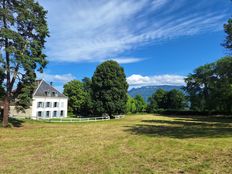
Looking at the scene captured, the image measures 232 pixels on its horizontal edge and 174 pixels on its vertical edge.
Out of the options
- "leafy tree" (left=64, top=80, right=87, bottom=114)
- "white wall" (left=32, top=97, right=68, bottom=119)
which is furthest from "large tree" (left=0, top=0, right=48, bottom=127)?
"leafy tree" (left=64, top=80, right=87, bottom=114)

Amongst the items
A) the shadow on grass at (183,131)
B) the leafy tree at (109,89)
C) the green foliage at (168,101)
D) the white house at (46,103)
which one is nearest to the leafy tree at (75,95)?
the white house at (46,103)

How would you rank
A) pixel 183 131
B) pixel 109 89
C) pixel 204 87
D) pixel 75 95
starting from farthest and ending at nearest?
pixel 204 87, pixel 75 95, pixel 109 89, pixel 183 131

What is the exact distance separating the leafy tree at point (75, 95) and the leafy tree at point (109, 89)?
791 inches

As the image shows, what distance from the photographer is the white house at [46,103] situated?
52731mm

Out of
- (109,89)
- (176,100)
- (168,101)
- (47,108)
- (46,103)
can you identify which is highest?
(176,100)

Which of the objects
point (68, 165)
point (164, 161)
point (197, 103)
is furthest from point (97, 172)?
point (197, 103)

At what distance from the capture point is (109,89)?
4991 centimetres

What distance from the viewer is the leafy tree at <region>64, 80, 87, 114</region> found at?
69.8 meters

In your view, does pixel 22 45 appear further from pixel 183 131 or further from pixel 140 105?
pixel 140 105

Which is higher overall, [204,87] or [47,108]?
[204,87]

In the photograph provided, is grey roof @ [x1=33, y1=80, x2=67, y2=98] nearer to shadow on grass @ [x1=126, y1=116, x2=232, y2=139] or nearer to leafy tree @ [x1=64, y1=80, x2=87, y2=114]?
leafy tree @ [x1=64, y1=80, x2=87, y2=114]

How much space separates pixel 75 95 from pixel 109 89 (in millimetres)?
22941

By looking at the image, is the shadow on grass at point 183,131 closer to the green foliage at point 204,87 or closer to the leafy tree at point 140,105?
the green foliage at point 204,87

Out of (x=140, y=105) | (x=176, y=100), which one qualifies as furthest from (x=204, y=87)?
(x=140, y=105)
